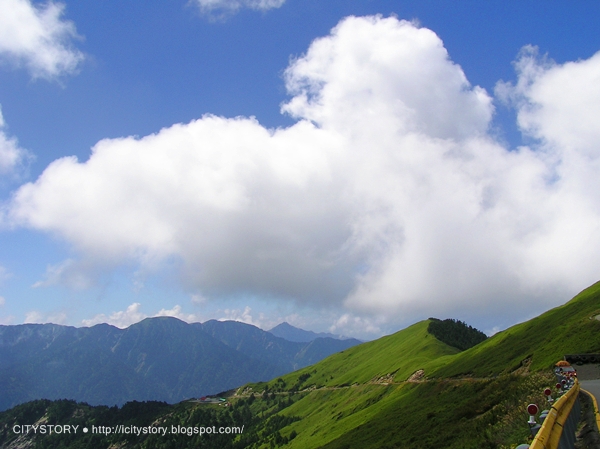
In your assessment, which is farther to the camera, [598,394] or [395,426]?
[395,426]

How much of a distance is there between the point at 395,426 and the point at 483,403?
3899cm

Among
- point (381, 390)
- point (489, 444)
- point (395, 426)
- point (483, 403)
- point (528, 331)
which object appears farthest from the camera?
point (381, 390)

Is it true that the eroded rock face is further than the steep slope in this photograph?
Yes

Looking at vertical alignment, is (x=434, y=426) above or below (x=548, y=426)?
below

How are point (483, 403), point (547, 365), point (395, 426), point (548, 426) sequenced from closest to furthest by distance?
1. point (548, 426)
2. point (483, 403)
3. point (547, 365)
4. point (395, 426)

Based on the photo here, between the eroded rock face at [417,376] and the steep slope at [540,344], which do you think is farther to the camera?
the eroded rock face at [417,376]

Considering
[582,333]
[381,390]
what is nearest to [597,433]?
[582,333]

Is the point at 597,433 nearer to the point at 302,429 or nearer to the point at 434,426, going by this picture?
the point at 434,426

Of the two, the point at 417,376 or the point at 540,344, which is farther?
the point at 417,376

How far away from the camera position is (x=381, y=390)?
167 meters

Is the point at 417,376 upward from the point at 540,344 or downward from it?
downward

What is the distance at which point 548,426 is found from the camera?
1250 cm

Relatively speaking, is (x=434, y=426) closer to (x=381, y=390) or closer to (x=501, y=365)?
(x=501, y=365)

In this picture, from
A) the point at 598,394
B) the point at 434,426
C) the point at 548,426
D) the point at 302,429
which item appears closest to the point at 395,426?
the point at 434,426
